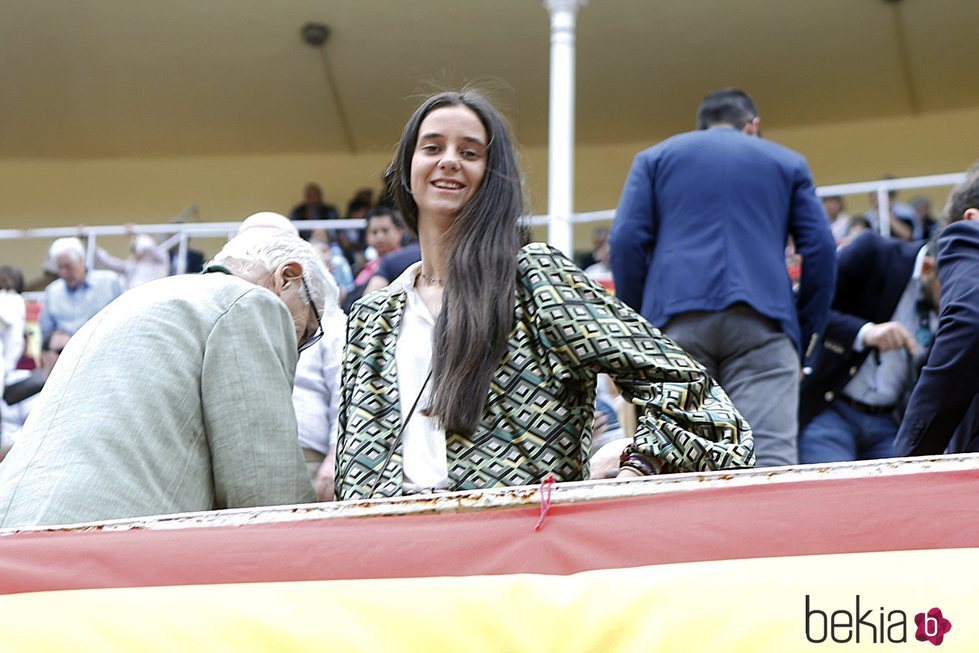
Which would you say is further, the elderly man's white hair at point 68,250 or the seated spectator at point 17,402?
the elderly man's white hair at point 68,250

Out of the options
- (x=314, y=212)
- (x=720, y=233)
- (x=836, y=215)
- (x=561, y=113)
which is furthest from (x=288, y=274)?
(x=314, y=212)

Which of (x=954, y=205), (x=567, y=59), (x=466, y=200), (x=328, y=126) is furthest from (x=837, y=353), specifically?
(x=328, y=126)

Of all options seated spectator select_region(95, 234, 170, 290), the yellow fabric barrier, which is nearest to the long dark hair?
the yellow fabric barrier

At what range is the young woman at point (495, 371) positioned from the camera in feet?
8.25

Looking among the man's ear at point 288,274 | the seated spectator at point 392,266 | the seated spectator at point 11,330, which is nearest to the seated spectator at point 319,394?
the man's ear at point 288,274

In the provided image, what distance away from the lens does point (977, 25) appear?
12.8 m

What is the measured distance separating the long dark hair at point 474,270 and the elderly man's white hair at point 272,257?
26cm

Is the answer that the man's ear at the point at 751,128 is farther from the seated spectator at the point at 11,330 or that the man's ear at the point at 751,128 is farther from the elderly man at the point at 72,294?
the elderly man at the point at 72,294

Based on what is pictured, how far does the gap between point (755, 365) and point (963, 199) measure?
36.3 inches

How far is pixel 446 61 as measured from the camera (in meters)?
13.7

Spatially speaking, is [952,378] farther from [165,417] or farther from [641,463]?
[165,417]

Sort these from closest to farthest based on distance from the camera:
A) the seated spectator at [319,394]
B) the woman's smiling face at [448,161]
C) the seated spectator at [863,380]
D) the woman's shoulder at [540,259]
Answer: the woman's shoulder at [540,259]
the woman's smiling face at [448,161]
the seated spectator at [319,394]
the seated spectator at [863,380]

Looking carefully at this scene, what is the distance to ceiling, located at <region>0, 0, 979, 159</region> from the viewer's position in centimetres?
1292

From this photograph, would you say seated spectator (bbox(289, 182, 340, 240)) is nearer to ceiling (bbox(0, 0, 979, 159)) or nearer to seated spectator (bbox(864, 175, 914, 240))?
ceiling (bbox(0, 0, 979, 159))
